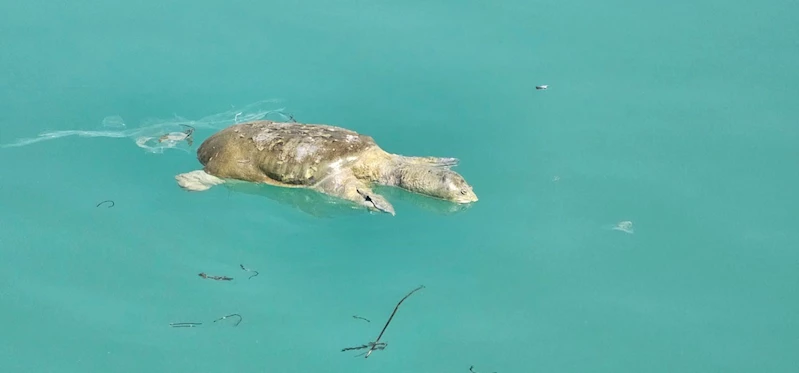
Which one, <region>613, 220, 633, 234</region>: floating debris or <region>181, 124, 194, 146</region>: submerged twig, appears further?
<region>181, 124, 194, 146</region>: submerged twig

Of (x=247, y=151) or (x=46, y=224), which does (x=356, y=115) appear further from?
(x=46, y=224)

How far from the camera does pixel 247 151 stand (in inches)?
312

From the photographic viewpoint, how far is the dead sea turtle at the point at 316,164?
7.75 metres

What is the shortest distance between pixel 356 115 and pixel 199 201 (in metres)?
2.13

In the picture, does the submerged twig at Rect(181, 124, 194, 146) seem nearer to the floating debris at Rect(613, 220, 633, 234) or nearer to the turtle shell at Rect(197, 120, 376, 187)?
the turtle shell at Rect(197, 120, 376, 187)

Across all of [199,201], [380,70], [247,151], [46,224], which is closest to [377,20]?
[380,70]

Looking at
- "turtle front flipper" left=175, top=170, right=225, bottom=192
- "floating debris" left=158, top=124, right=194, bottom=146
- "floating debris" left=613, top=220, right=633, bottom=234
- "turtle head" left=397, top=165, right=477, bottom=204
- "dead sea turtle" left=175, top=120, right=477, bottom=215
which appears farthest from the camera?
"floating debris" left=158, top=124, right=194, bottom=146

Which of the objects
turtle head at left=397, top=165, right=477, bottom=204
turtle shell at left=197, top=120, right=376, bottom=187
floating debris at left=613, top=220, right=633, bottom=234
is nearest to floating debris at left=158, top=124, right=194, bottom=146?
turtle shell at left=197, top=120, right=376, bottom=187

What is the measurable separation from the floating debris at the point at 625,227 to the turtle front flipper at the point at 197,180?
388 centimetres

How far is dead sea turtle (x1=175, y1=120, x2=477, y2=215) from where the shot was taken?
775 cm

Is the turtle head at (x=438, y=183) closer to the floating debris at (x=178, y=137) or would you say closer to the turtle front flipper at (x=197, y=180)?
the turtle front flipper at (x=197, y=180)

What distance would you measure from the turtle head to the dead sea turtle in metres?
0.01

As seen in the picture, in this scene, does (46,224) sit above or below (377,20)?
below

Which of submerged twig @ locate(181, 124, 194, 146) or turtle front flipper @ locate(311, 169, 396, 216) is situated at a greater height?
submerged twig @ locate(181, 124, 194, 146)
